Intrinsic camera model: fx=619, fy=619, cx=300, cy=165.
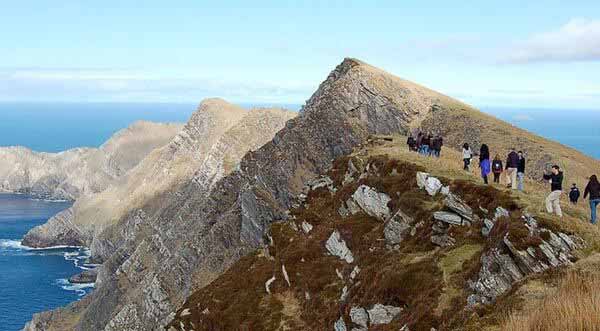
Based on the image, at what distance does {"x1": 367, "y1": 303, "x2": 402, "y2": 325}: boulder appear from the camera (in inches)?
1141

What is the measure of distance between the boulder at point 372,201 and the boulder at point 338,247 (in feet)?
9.25

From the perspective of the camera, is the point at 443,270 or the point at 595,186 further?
the point at 595,186

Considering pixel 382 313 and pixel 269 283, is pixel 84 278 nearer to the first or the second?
pixel 269 283

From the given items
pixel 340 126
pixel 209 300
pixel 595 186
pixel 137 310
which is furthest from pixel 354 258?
pixel 137 310

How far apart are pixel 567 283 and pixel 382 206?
84.1ft

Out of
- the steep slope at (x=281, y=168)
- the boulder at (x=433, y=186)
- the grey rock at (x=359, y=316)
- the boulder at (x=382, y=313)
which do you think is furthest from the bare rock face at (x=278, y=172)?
the boulder at (x=382, y=313)

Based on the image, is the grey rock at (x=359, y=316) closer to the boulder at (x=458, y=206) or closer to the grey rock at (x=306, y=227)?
the boulder at (x=458, y=206)

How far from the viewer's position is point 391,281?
29859 millimetres

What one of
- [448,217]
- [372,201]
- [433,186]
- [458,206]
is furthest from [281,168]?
[448,217]

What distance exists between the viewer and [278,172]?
86.0 metres

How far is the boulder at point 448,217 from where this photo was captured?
108 ft

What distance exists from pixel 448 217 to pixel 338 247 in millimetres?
11393

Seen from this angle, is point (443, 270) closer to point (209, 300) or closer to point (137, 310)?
point (209, 300)

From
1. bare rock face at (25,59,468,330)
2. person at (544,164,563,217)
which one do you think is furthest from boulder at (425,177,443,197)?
bare rock face at (25,59,468,330)
